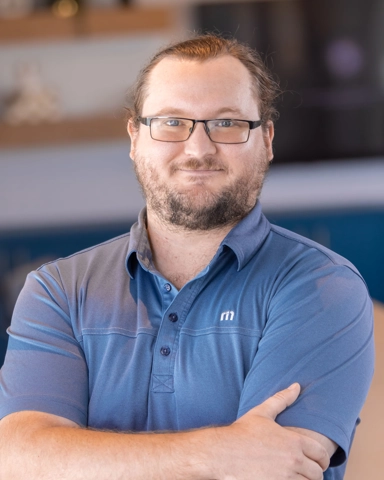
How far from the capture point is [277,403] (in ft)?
4.41

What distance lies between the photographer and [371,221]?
4.20 m

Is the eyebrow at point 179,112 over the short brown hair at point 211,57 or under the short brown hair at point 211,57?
under

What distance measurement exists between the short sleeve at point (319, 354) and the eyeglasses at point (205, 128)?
312 mm

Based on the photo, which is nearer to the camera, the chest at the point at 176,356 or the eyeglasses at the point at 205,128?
the chest at the point at 176,356

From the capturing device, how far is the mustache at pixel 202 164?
5.14 ft

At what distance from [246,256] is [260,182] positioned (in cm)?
19

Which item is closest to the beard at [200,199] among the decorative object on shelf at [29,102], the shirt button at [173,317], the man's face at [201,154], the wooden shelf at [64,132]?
the man's face at [201,154]

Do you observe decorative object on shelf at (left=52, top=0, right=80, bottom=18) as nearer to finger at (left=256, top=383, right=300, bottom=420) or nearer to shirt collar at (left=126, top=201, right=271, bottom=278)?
shirt collar at (left=126, top=201, right=271, bottom=278)

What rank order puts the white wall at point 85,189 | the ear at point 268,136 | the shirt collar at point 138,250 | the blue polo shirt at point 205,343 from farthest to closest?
the white wall at point 85,189 < the ear at point 268,136 < the shirt collar at point 138,250 < the blue polo shirt at point 205,343

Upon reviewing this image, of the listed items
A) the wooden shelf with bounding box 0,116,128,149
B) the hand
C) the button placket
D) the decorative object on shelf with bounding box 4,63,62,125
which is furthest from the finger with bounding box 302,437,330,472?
the decorative object on shelf with bounding box 4,63,62,125

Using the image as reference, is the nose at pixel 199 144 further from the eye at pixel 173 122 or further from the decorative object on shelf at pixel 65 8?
the decorative object on shelf at pixel 65 8

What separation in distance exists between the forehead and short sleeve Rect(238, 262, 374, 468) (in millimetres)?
380

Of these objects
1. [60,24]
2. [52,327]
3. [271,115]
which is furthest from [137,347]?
[60,24]

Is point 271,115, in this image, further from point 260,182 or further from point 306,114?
point 306,114
